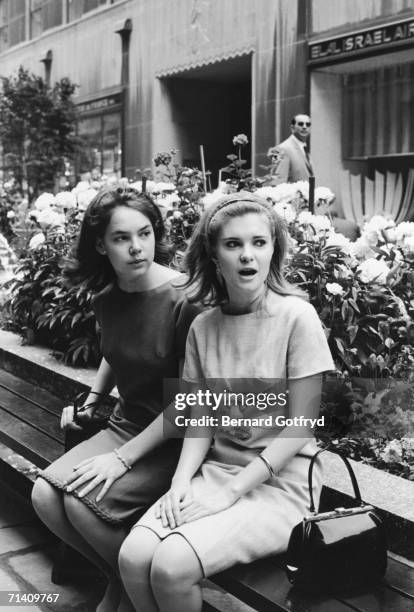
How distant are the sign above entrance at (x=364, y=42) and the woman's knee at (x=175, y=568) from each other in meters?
10.4

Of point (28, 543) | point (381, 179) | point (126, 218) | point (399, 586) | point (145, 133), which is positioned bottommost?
point (28, 543)

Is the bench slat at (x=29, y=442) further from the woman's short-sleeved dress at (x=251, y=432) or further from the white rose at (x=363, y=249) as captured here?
the white rose at (x=363, y=249)

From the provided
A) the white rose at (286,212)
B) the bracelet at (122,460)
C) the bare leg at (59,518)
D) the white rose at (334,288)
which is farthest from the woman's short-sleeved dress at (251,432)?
the white rose at (286,212)

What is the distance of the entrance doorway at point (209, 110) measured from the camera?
16.9 m

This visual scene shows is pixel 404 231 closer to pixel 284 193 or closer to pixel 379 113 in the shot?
pixel 284 193

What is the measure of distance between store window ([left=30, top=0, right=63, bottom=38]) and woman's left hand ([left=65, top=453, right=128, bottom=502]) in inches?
765

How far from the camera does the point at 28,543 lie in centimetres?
376

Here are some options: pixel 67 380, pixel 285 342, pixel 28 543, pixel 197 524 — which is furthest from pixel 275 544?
pixel 67 380

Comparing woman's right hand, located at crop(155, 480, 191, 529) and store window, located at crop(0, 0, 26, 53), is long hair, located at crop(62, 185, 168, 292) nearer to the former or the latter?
woman's right hand, located at crop(155, 480, 191, 529)

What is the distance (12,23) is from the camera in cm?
2383

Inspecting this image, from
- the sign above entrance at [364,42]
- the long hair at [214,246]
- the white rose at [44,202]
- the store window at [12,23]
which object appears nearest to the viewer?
the long hair at [214,246]

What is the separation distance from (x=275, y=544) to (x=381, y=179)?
36.1 feet

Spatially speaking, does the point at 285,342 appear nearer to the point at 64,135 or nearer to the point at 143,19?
the point at 143,19

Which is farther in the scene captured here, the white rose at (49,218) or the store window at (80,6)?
the store window at (80,6)
